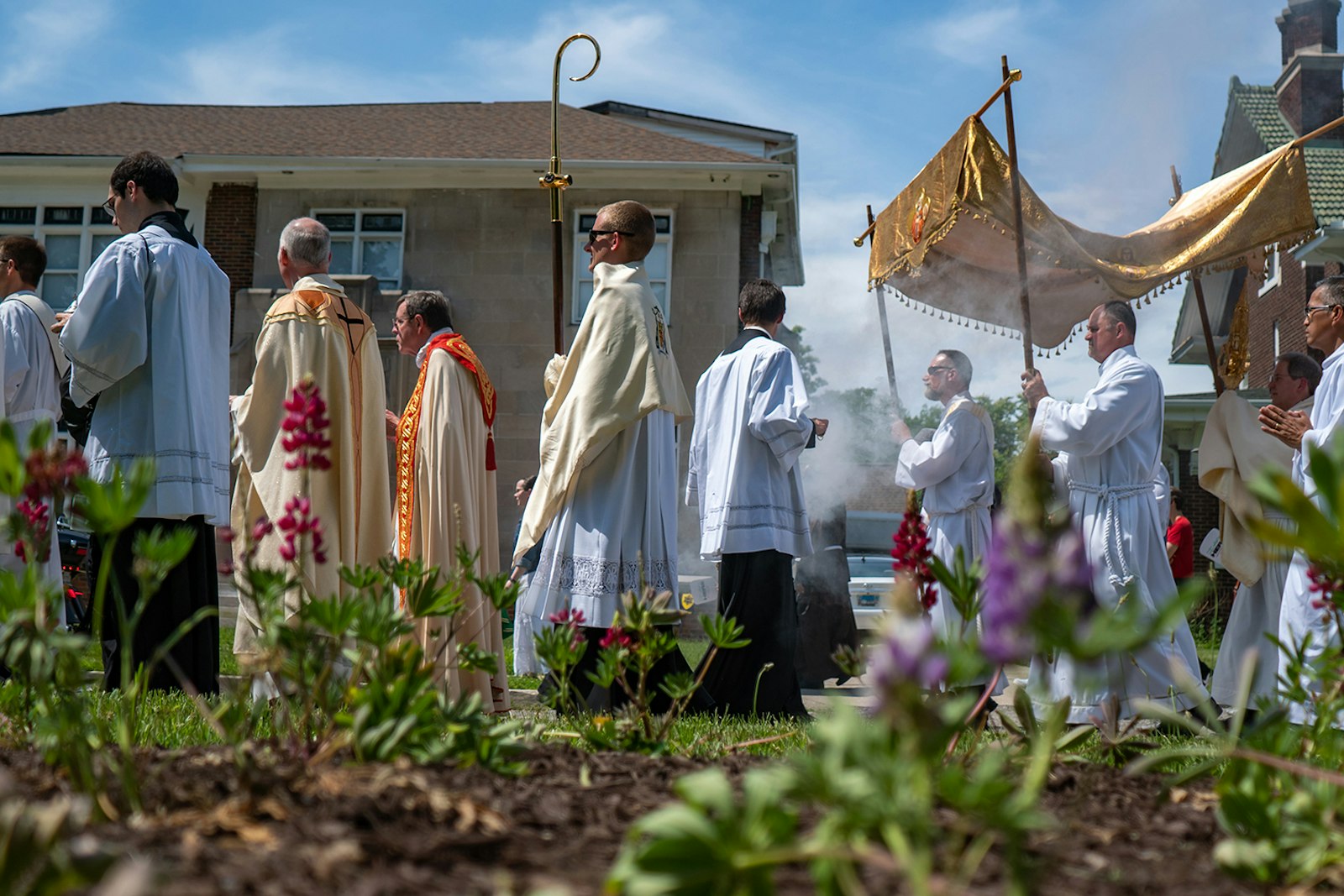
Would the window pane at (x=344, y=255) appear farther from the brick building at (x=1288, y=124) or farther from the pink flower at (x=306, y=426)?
the pink flower at (x=306, y=426)

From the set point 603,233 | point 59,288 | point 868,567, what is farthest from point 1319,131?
point 59,288

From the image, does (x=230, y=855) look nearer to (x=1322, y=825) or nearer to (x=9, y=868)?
(x=9, y=868)

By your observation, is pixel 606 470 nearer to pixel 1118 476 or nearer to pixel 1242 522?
pixel 1118 476

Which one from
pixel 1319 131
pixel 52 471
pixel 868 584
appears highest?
pixel 1319 131

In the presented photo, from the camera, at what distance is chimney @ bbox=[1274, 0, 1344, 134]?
946 inches

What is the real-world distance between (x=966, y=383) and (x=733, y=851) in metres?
6.95

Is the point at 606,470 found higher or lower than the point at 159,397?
lower

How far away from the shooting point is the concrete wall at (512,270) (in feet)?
65.0

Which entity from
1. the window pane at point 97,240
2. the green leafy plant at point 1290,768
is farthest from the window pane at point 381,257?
the green leafy plant at point 1290,768

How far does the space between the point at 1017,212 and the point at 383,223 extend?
1555 cm

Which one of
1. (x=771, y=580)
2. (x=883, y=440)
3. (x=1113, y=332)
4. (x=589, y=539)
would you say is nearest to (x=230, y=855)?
(x=589, y=539)

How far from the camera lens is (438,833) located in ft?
6.10

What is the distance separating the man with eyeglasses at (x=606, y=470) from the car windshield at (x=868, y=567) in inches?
303

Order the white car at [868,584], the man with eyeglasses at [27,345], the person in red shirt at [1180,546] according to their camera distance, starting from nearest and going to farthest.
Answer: the man with eyeglasses at [27,345] < the person in red shirt at [1180,546] < the white car at [868,584]
